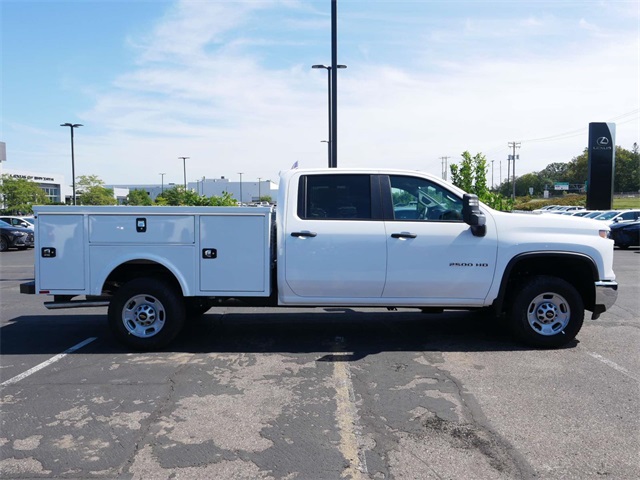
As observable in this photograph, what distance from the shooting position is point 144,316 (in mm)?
6230

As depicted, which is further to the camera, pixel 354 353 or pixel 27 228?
pixel 27 228

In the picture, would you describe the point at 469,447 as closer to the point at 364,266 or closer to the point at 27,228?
the point at 364,266

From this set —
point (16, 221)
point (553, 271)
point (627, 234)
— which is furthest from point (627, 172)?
point (553, 271)

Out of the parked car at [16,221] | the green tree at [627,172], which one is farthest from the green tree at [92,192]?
the green tree at [627,172]

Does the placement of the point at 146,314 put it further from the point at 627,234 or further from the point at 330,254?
the point at 627,234

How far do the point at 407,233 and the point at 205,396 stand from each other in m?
2.75

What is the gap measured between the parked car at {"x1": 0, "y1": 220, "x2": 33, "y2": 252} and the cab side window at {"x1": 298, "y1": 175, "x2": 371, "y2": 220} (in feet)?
67.3

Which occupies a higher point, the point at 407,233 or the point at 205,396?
the point at 407,233

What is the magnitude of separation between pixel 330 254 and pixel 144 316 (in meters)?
2.25

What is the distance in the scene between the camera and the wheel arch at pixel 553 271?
614cm

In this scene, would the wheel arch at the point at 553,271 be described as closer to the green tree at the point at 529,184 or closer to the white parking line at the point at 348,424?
the white parking line at the point at 348,424

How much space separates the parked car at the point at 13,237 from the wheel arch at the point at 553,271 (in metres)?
21.9

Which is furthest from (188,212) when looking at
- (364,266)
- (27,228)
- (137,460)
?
(27,228)

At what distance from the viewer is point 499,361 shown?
232 inches
